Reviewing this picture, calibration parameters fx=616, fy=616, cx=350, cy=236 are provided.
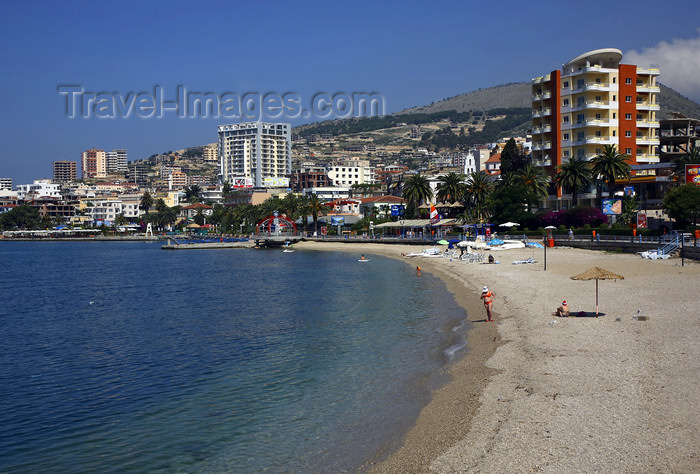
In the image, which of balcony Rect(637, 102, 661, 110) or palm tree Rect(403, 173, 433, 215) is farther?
palm tree Rect(403, 173, 433, 215)

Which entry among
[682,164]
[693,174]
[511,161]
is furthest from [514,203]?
[693,174]

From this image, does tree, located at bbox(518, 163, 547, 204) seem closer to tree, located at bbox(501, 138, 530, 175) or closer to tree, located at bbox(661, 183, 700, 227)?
tree, located at bbox(501, 138, 530, 175)

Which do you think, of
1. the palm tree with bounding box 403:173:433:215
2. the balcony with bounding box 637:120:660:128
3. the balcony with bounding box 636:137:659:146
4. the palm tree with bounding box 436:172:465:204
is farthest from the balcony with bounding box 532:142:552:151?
the palm tree with bounding box 403:173:433:215

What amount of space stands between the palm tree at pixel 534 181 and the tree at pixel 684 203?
24.0 metres

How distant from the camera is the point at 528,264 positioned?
49250mm

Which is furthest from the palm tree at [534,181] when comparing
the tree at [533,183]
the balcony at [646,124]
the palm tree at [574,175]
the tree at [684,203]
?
the tree at [684,203]

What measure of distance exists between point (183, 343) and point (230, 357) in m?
4.05

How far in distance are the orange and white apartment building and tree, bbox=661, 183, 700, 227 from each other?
22.7 meters

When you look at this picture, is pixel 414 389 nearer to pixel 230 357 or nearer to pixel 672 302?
pixel 230 357

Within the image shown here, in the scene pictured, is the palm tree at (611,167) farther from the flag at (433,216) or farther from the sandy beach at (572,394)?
the sandy beach at (572,394)

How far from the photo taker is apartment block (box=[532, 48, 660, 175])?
77.0 metres

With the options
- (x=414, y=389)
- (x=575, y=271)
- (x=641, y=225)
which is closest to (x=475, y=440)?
(x=414, y=389)

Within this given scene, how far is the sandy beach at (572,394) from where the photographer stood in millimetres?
11367

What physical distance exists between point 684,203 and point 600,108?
2836 cm
